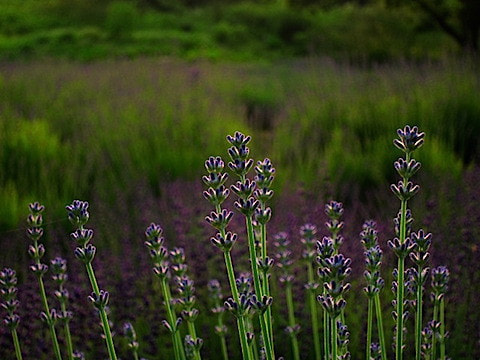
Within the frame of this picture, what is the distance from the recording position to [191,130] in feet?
11.7

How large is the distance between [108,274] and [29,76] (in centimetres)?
398

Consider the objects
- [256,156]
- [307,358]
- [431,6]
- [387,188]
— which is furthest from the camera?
[431,6]

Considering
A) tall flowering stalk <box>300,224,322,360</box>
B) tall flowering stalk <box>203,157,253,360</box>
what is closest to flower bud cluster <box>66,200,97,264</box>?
tall flowering stalk <box>203,157,253,360</box>

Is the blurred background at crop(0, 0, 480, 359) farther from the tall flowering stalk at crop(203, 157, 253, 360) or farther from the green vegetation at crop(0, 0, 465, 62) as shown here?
the green vegetation at crop(0, 0, 465, 62)

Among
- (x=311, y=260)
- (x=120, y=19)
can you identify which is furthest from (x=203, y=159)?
(x=120, y=19)

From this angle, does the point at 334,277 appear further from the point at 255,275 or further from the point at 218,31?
the point at 218,31

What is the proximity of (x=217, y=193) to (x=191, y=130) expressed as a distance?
2708 millimetres

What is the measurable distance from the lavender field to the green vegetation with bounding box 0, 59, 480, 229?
0.04 ft

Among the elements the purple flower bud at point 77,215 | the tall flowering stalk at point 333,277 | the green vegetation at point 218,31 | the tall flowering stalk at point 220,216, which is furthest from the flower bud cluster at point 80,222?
the green vegetation at point 218,31

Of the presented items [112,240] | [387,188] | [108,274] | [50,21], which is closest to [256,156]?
[387,188]

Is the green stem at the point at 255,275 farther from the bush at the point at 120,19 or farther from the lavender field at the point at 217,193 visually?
the bush at the point at 120,19

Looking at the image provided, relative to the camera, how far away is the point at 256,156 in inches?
127

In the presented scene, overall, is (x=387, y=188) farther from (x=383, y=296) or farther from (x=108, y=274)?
(x=108, y=274)

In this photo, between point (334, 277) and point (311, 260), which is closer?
point (334, 277)
